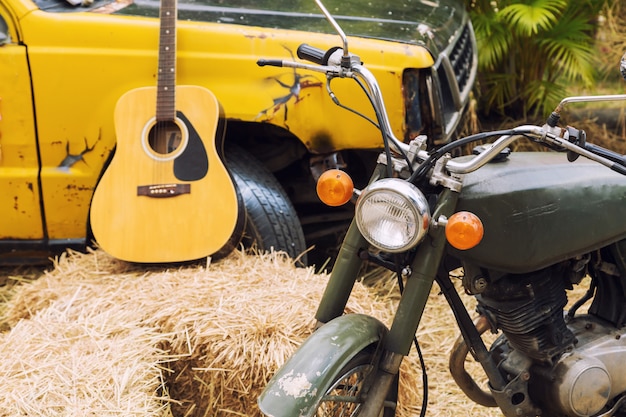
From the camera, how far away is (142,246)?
3.37 meters

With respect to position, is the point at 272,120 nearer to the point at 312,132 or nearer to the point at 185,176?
the point at 312,132

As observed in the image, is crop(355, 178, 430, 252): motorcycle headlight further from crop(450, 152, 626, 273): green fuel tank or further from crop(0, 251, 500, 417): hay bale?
crop(0, 251, 500, 417): hay bale

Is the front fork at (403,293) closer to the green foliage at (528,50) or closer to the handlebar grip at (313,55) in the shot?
the handlebar grip at (313,55)

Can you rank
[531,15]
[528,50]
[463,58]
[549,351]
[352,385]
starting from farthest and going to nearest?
[528,50] → [531,15] → [463,58] → [549,351] → [352,385]

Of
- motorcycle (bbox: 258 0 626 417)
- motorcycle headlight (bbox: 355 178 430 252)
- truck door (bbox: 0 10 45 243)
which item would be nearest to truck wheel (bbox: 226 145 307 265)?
truck door (bbox: 0 10 45 243)

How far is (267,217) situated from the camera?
11.5ft

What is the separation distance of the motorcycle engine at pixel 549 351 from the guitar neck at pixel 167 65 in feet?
5.63

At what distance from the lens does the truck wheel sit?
138 inches

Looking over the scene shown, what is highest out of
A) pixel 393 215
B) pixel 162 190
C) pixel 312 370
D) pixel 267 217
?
pixel 393 215

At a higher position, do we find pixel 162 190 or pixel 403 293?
pixel 403 293

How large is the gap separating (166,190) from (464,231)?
189 cm

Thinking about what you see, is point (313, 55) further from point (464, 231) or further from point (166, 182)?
point (166, 182)

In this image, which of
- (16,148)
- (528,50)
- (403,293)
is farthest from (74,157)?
(528,50)

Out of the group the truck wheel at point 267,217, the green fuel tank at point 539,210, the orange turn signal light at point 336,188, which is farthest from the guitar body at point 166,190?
the green fuel tank at point 539,210
